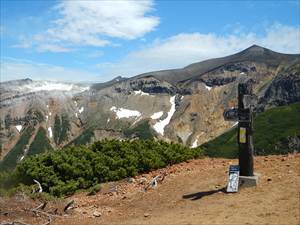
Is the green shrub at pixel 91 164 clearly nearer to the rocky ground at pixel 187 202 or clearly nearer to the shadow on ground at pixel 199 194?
the rocky ground at pixel 187 202

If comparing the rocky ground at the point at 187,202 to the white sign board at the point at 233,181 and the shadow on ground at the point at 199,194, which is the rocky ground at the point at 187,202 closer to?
the shadow on ground at the point at 199,194

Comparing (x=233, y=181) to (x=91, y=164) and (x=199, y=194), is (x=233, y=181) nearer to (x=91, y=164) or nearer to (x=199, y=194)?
(x=199, y=194)

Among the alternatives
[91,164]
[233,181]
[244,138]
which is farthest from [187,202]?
[91,164]

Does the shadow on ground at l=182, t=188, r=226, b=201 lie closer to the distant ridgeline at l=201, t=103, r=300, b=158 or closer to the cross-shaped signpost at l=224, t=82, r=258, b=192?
the cross-shaped signpost at l=224, t=82, r=258, b=192

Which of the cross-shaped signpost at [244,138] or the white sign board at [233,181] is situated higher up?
the cross-shaped signpost at [244,138]

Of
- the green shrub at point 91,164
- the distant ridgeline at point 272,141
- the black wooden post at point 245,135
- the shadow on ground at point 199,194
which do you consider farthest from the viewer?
the distant ridgeline at point 272,141

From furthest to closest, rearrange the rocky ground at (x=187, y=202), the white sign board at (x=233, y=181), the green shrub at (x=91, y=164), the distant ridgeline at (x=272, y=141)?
1. the distant ridgeline at (x=272, y=141)
2. the green shrub at (x=91, y=164)
3. the white sign board at (x=233, y=181)
4. the rocky ground at (x=187, y=202)

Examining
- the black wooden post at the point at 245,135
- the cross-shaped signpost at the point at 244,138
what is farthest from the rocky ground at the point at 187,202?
the black wooden post at the point at 245,135

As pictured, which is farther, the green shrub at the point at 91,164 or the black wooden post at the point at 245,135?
the green shrub at the point at 91,164

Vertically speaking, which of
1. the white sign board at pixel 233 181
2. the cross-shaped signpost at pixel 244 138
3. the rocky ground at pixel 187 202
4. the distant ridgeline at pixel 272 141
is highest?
the cross-shaped signpost at pixel 244 138

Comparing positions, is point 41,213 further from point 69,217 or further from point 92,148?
point 92,148

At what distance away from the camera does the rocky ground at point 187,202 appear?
11.8m

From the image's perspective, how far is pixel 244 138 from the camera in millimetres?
14844

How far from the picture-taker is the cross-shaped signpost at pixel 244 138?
1429 cm
